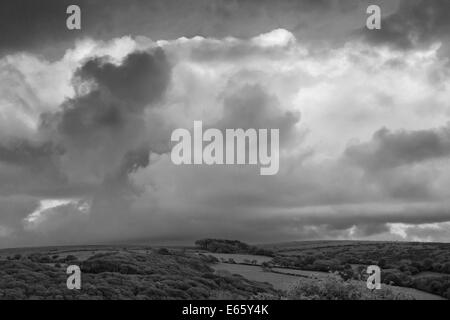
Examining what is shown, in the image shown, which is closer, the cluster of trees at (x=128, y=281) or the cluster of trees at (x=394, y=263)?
the cluster of trees at (x=128, y=281)

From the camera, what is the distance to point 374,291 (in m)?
42.9

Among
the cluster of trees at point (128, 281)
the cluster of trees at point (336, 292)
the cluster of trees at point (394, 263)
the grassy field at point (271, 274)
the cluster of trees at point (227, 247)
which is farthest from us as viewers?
the cluster of trees at point (227, 247)

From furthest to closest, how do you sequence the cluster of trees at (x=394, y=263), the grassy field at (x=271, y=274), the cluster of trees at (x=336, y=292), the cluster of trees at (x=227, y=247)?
the cluster of trees at (x=227, y=247)
the grassy field at (x=271, y=274)
the cluster of trees at (x=394, y=263)
the cluster of trees at (x=336, y=292)

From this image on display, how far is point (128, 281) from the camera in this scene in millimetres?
56844

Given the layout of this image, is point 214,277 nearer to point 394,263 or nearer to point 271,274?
point 271,274

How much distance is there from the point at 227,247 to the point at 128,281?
40.9m

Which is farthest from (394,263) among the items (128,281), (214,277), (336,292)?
(336,292)

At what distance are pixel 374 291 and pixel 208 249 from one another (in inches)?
2120

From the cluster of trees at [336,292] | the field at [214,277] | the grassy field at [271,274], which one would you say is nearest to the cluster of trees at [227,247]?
the field at [214,277]

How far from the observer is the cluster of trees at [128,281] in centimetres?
5088

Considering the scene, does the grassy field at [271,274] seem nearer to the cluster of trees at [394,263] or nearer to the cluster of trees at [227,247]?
the cluster of trees at [394,263]

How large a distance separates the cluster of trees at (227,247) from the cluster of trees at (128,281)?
21267mm

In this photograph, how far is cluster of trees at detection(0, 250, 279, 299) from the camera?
50.9 metres
